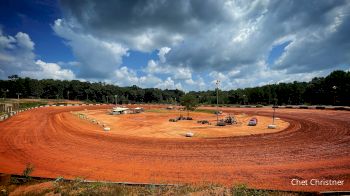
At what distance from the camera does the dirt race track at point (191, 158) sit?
61.5ft

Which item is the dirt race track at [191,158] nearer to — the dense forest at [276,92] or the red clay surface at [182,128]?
the red clay surface at [182,128]

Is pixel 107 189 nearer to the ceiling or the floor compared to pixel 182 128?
nearer to the floor

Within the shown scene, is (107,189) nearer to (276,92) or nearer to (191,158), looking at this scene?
(191,158)

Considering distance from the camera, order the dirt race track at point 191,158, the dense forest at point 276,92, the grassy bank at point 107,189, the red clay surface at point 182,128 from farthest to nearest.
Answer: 1. the dense forest at point 276,92
2. the red clay surface at point 182,128
3. the dirt race track at point 191,158
4. the grassy bank at point 107,189

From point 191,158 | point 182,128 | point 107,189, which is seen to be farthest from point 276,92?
point 107,189

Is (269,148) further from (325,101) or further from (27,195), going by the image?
(325,101)

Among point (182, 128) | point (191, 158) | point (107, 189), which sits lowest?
point (191, 158)

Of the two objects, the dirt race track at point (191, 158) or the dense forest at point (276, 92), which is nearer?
the dirt race track at point (191, 158)

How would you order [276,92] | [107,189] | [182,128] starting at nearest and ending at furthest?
[107,189], [182,128], [276,92]

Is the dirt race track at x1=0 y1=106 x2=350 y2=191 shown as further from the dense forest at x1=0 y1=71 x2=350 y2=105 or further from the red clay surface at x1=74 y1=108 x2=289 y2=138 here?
the dense forest at x1=0 y1=71 x2=350 y2=105

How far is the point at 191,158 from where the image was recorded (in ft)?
78.3

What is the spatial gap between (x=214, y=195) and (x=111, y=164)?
12566 mm

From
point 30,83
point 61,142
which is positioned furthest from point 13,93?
point 61,142

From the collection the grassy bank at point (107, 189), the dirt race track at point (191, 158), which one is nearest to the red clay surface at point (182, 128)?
the dirt race track at point (191, 158)
